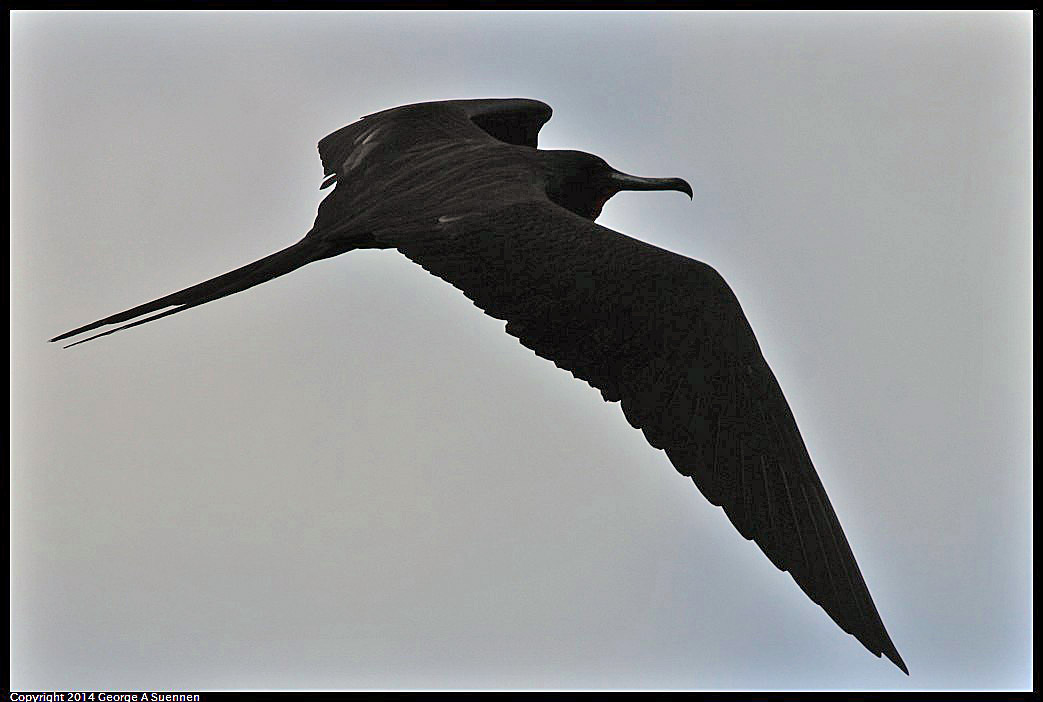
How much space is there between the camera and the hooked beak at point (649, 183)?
7.52 m

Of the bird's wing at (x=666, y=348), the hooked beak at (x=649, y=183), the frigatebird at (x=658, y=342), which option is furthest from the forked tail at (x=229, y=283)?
the hooked beak at (x=649, y=183)

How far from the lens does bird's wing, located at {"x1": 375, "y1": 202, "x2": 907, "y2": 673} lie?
5996mm

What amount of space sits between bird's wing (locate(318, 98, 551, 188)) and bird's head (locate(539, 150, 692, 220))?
0.54 m

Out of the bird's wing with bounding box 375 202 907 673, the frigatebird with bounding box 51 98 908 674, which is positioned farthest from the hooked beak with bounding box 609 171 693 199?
the bird's wing with bounding box 375 202 907 673

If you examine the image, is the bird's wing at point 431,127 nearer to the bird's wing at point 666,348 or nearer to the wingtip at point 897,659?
the bird's wing at point 666,348

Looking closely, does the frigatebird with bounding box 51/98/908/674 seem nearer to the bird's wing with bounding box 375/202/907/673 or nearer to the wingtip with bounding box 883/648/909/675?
the bird's wing with bounding box 375/202/907/673

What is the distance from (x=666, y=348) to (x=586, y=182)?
59.9 inches

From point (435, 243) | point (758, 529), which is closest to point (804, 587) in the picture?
point (758, 529)

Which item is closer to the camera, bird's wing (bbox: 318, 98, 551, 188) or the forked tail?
the forked tail

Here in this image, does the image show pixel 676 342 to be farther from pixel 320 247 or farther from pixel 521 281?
pixel 320 247

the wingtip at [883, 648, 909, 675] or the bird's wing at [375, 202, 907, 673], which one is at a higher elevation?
the bird's wing at [375, 202, 907, 673]

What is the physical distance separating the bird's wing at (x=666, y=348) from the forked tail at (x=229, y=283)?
0.68 meters

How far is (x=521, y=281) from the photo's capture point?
6.11 meters

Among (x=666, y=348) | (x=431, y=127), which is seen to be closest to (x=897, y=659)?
(x=666, y=348)
